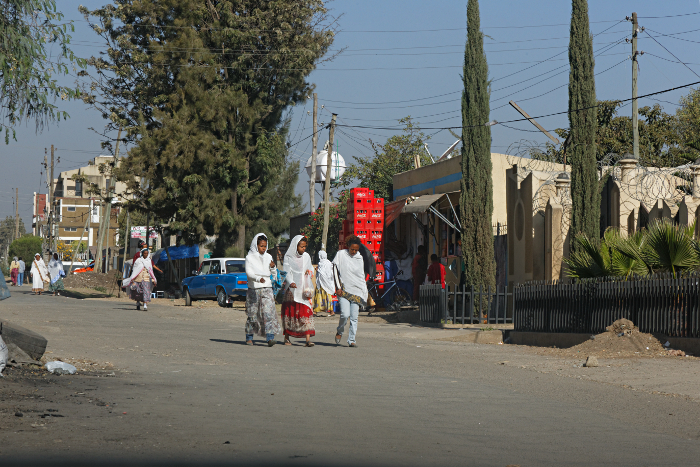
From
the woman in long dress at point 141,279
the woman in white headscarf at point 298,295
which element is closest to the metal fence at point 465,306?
the woman in white headscarf at point 298,295

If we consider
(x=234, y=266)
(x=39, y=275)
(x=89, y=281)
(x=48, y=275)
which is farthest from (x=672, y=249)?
(x=89, y=281)

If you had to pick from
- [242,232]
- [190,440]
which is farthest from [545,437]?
[242,232]

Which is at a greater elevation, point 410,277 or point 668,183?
point 668,183

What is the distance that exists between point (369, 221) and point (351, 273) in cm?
1387

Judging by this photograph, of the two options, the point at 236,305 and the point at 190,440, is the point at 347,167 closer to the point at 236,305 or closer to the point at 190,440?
the point at 236,305

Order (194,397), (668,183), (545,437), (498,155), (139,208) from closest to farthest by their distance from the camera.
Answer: (545,437)
(194,397)
(668,183)
(498,155)
(139,208)

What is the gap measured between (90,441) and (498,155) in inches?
843

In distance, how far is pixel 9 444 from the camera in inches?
208

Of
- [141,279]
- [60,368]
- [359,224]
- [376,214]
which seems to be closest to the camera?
[60,368]

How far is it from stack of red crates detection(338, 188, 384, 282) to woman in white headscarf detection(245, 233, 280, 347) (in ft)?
45.5

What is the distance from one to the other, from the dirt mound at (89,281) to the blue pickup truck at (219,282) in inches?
624

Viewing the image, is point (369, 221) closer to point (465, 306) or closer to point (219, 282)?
point (219, 282)

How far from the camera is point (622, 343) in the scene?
13406mm

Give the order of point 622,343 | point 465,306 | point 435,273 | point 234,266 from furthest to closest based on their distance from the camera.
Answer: point 234,266, point 435,273, point 465,306, point 622,343
